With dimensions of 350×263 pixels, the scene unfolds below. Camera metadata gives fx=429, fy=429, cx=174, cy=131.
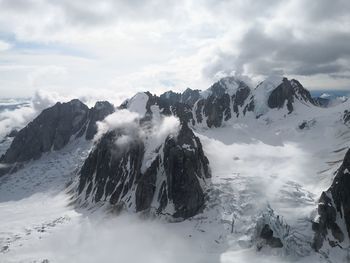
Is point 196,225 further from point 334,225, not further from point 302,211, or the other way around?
point 334,225

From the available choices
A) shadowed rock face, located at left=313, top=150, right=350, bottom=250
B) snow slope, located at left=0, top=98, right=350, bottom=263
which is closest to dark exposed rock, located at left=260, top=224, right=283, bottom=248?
snow slope, located at left=0, top=98, right=350, bottom=263

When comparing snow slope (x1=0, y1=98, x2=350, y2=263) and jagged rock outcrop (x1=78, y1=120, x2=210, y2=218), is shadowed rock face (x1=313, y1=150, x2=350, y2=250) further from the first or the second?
jagged rock outcrop (x1=78, y1=120, x2=210, y2=218)

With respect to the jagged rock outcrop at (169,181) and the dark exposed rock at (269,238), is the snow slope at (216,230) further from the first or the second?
the jagged rock outcrop at (169,181)

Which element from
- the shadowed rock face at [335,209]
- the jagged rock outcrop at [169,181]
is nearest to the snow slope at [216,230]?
the shadowed rock face at [335,209]

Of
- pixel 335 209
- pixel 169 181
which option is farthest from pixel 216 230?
pixel 335 209

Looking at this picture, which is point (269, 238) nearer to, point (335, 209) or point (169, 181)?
→ point (335, 209)
